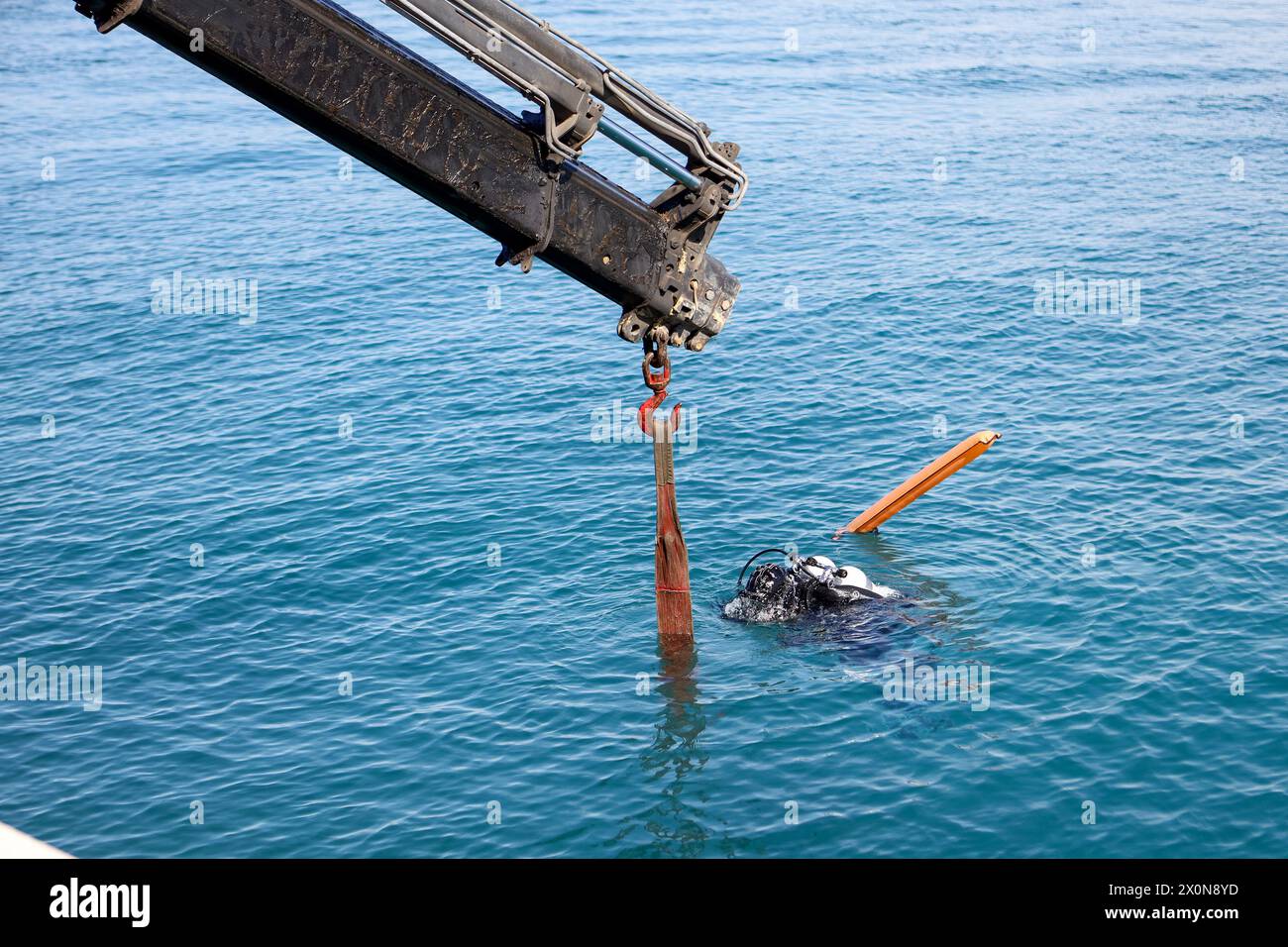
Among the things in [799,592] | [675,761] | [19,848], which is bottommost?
[675,761]

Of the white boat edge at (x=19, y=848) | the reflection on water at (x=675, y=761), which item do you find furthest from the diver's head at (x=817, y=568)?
the white boat edge at (x=19, y=848)

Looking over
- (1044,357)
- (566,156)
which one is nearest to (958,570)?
(1044,357)

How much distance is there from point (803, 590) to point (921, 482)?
5.10m

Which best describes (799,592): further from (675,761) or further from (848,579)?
(675,761)

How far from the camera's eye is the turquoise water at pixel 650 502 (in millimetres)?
22266

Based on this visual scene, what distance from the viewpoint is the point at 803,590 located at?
26797 mm

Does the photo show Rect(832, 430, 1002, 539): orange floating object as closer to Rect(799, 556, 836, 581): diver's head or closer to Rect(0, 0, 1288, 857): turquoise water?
Rect(0, 0, 1288, 857): turquoise water

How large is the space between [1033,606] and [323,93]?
18.8m

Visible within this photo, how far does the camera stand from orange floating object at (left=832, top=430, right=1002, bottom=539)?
1176 inches

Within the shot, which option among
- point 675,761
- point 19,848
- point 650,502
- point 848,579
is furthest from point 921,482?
point 19,848

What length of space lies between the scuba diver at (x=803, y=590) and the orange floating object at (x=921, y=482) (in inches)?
149

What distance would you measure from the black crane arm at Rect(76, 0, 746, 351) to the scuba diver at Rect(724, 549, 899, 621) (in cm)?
1103

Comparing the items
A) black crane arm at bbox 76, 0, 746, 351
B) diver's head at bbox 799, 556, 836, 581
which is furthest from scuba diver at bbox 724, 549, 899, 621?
black crane arm at bbox 76, 0, 746, 351

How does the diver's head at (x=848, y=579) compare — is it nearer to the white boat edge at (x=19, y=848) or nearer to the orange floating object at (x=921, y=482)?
the orange floating object at (x=921, y=482)
